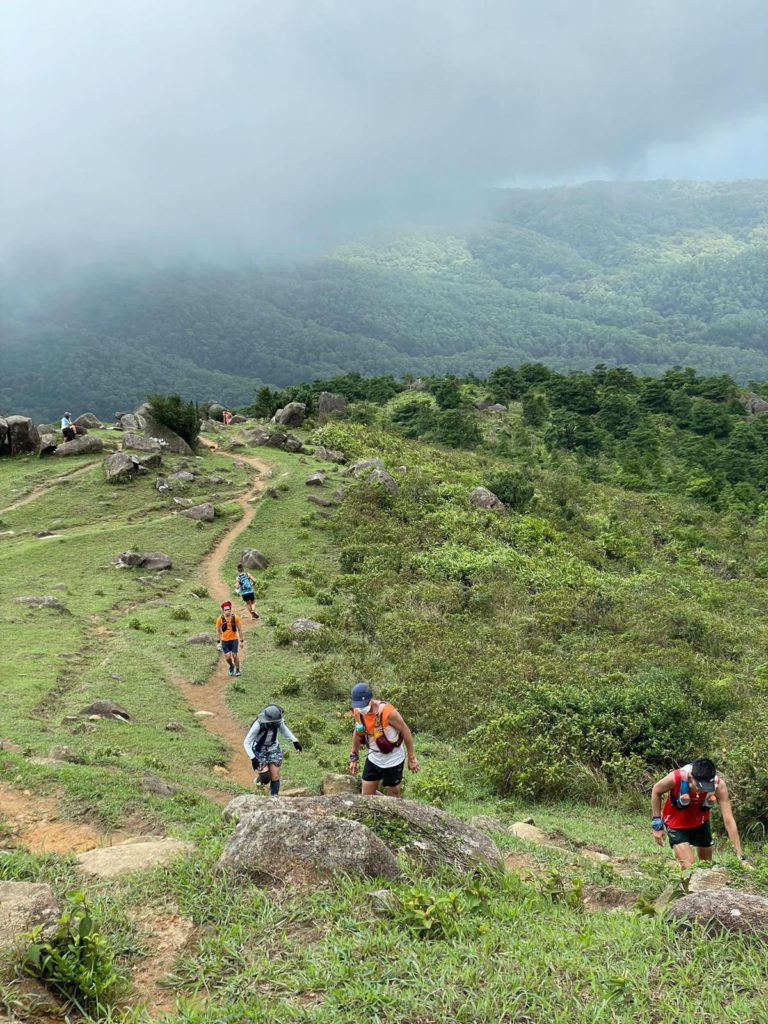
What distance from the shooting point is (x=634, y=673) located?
17.8 metres

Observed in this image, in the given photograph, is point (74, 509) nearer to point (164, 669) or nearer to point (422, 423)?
point (164, 669)

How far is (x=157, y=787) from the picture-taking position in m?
10.2

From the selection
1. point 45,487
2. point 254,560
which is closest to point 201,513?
point 254,560

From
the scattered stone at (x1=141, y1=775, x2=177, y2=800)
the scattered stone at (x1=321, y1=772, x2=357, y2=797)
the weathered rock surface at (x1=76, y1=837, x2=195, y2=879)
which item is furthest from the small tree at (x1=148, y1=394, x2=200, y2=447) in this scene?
the weathered rock surface at (x1=76, y1=837, x2=195, y2=879)

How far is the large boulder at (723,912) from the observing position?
5488 mm

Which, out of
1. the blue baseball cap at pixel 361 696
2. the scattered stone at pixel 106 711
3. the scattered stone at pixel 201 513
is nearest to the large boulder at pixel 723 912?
the blue baseball cap at pixel 361 696

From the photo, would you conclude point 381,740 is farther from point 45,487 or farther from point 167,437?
point 167,437

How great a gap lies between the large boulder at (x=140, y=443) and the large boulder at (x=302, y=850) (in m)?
34.4

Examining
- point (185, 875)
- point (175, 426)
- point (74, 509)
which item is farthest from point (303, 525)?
point (185, 875)

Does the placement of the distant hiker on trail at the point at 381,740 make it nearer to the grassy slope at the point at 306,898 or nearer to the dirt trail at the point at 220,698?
the grassy slope at the point at 306,898

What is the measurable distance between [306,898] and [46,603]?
17.3 m

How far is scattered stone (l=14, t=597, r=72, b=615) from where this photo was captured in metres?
20.7

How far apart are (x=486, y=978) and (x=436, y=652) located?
1449cm

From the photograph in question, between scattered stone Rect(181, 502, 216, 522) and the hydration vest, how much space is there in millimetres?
23376
